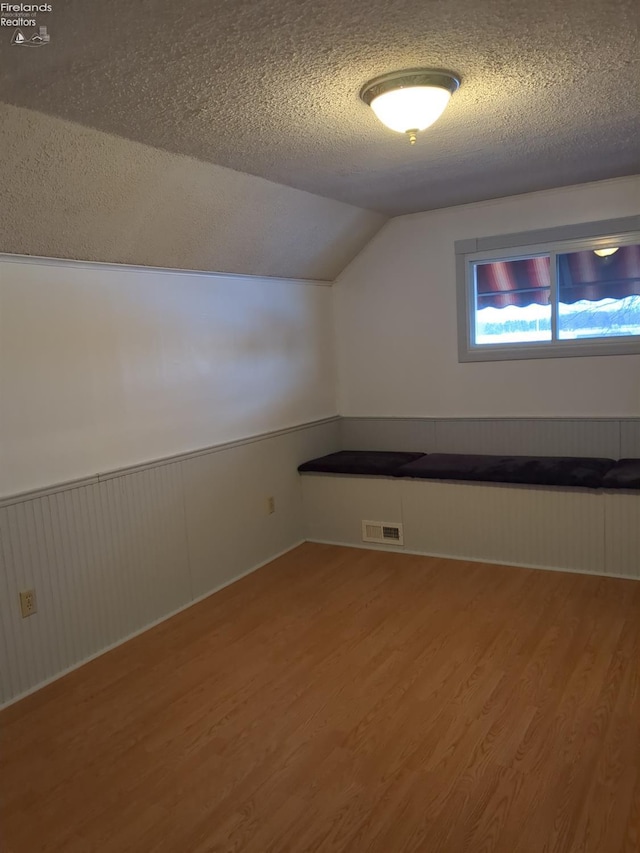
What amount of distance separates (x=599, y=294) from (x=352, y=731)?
9.97ft

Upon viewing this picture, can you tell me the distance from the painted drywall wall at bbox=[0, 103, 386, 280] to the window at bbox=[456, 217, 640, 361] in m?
0.97

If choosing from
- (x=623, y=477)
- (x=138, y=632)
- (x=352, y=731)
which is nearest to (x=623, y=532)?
(x=623, y=477)

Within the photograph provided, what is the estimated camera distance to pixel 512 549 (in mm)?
3750

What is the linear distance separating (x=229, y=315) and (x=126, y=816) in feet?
8.67

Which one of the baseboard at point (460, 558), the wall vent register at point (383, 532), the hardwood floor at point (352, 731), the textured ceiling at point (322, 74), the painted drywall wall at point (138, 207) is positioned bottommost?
the hardwood floor at point (352, 731)

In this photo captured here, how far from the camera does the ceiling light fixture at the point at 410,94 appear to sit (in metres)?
2.06

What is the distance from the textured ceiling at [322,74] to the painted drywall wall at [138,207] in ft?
0.35

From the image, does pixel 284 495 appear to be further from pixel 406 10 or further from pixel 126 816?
pixel 406 10

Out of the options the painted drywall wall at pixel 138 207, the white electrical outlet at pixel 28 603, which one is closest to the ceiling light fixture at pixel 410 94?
the painted drywall wall at pixel 138 207

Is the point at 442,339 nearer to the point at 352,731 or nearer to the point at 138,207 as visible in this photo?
the point at 138,207

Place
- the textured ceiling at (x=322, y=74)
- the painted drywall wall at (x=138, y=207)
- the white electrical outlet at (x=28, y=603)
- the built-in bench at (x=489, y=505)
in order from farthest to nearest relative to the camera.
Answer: the built-in bench at (x=489, y=505)
the white electrical outlet at (x=28, y=603)
the painted drywall wall at (x=138, y=207)
the textured ceiling at (x=322, y=74)

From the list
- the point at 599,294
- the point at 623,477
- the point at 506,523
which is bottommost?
the point at 506,523

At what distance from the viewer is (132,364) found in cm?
316

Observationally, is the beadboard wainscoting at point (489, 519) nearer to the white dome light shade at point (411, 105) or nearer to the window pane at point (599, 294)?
the window pane at point (599, 294)
